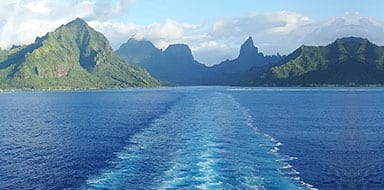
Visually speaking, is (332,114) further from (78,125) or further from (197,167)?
(197,167)

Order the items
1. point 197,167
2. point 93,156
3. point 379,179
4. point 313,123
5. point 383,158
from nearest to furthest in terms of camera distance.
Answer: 1. point 379,179
2. point 197,167
3. point 383,158
4. point 93,156
5. point 313,123

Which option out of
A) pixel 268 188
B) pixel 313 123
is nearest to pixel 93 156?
pixel 268 188

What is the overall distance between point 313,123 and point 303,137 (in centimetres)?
2538

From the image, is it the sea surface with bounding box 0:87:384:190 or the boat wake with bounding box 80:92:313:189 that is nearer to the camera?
the boat wake with bounding box 80:92:313:189

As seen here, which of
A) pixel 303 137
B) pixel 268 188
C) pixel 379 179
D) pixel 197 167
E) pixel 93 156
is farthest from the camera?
pixel 303 137

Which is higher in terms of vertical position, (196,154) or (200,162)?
(196,154)

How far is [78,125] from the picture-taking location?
380 ft

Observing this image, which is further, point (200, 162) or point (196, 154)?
point (196, 154)

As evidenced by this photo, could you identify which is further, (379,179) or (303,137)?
(303,137)

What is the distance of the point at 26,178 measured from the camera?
58.6 meters

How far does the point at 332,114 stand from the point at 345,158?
237 feet

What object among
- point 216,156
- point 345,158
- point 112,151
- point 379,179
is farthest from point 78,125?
point 379,179

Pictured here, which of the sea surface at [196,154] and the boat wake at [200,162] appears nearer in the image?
the boat wake at [200,162]

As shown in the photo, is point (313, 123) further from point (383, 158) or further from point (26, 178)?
point (26, 178)
